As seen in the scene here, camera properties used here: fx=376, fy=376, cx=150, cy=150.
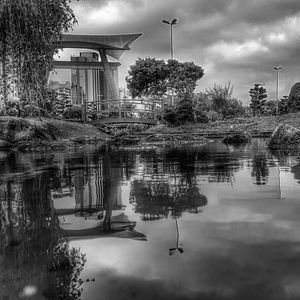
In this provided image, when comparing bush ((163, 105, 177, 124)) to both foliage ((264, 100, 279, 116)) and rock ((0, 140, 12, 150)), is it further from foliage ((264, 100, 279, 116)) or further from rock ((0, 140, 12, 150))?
foliage ((264, 100, 279, 116))

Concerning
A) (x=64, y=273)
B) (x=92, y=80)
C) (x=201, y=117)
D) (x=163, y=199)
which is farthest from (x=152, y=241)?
(x=92, y=80)

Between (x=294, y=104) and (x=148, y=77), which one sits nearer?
(x=294, y=104)

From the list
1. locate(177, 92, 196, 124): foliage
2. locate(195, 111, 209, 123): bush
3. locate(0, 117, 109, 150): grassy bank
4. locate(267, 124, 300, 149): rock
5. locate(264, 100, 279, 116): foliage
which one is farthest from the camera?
locate(264, 100, 279, 116): foliage

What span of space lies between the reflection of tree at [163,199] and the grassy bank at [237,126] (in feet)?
65.6

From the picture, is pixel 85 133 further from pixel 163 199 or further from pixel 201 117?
pixel 163 199

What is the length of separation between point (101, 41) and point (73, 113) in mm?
9877

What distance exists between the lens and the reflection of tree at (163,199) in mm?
3646

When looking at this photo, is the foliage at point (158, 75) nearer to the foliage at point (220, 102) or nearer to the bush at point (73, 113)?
the foliage at point (220, 102)

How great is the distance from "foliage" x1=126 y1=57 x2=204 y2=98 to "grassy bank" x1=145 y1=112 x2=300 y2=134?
792 inches

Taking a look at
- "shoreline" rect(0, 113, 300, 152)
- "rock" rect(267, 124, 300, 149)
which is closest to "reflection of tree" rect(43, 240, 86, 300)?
"rock" rect(267, 124, 300, 149)

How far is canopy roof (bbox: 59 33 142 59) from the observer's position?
35375mm

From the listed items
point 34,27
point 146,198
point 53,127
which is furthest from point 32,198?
point 53,127

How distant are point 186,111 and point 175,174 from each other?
22.0 metres

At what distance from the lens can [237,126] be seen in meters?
27.4
